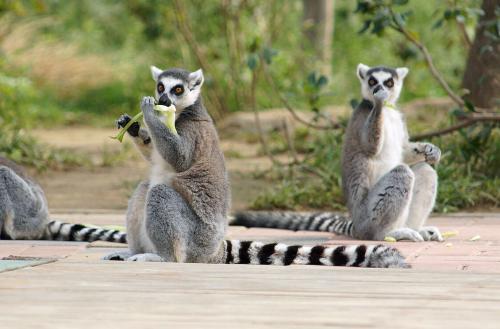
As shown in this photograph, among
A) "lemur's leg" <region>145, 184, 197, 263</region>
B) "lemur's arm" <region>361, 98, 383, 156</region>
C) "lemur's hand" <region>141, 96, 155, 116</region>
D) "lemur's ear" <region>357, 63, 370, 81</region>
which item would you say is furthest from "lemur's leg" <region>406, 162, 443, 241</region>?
"lemur's hand" <region>141, 96, 155, 116</region>

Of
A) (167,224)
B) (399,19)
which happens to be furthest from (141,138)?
(399,19)

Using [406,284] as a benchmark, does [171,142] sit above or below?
above

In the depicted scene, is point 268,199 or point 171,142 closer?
point 171,142

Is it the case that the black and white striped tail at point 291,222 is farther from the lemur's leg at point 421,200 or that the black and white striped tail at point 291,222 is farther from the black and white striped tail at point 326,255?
the black and white striped tail at point 326,255

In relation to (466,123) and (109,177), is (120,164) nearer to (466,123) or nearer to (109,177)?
(109,177)

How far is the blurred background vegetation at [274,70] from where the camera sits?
26.7 ft

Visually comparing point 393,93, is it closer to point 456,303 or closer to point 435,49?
Result: point 456,303

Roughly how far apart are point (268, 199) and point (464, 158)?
170 cm

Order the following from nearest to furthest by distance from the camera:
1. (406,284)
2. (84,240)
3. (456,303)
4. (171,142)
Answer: (456,303), (406,284), (171,142), (84,240)

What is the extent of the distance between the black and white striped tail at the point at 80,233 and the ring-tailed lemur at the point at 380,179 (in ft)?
2.95

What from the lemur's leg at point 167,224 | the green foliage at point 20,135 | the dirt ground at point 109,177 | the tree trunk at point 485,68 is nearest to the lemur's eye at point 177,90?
the lemur's leg at point 167,224

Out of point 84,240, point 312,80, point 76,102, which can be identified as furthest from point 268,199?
point 76,102

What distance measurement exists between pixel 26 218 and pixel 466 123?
3864mm

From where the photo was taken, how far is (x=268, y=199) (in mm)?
7867
